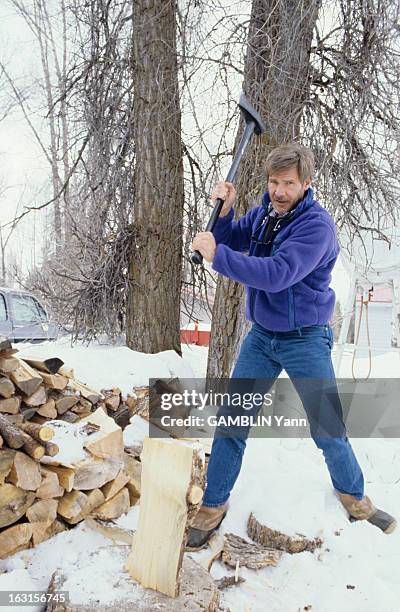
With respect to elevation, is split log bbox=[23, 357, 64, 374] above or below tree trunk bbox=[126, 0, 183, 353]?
below

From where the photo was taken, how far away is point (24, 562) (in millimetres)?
1877

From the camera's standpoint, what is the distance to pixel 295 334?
2.03m

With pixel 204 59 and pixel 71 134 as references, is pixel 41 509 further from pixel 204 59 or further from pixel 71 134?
pixel 71 134

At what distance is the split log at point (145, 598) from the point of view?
148 cm

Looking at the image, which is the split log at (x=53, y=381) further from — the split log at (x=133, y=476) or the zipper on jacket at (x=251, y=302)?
the zipper on jacket at (x=251, y=302)

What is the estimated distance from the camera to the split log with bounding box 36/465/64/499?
2.03m

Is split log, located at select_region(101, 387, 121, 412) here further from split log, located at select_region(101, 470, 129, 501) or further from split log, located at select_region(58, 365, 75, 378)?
split log, located at select_region(101, 470, 129, 501)

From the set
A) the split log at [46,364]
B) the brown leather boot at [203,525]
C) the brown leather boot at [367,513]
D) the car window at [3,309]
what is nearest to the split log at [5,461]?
the split log at [46,364]

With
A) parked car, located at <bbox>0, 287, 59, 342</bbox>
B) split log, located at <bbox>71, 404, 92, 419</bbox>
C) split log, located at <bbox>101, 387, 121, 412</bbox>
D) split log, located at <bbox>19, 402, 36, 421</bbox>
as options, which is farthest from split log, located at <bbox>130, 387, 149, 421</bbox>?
parked car, located at <bbox>0, 287, 59, 342</bbox>

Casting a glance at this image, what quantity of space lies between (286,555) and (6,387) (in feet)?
4.60

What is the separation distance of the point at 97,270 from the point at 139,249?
415 millimetres

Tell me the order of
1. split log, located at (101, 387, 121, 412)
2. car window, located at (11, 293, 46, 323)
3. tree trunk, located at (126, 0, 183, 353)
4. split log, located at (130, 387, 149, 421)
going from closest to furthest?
split log, located at (101, 387, 121, 412)
split log, located at (130, 387, 149, 421)
tree trunk, located at (126, 0, 183, 353)
car window, located at (11, 293, 46, 323)

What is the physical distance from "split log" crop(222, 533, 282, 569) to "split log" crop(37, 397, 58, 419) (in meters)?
1.01

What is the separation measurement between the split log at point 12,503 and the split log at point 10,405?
0.32m
